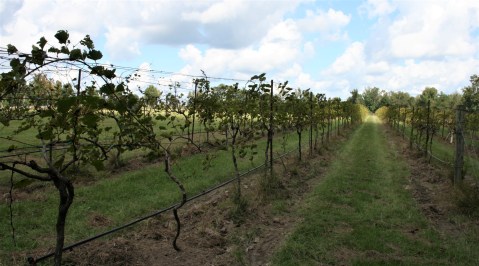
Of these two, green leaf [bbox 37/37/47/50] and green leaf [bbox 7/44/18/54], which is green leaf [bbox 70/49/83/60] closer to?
green leaf [bbox 37/37/47/50]

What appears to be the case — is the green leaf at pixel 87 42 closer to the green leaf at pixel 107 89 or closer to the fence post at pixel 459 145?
the green leaf at pixel 107 89

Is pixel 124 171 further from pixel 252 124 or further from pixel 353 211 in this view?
pixel 353 211

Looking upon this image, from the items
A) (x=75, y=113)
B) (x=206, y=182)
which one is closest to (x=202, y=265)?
(x=75, y=113)

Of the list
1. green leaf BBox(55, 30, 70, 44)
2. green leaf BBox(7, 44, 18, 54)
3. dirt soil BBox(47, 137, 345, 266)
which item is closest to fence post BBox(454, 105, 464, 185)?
dirt soil BBox(47, 137, 345, 266)

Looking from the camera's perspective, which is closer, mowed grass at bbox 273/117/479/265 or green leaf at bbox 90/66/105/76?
green leaf at bbox 90/66/105/76

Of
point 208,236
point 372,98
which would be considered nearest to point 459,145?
point 208,236

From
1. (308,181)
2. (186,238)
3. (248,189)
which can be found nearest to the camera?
(186,238)

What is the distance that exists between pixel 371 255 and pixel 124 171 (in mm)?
7317

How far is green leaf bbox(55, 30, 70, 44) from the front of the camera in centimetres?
250

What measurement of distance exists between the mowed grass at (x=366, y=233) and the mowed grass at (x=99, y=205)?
2.14 m

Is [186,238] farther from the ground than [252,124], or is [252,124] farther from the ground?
[252,124]

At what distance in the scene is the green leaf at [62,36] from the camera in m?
2.50

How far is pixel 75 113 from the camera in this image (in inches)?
115

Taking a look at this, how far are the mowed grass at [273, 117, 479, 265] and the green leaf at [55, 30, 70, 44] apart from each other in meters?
3.67
